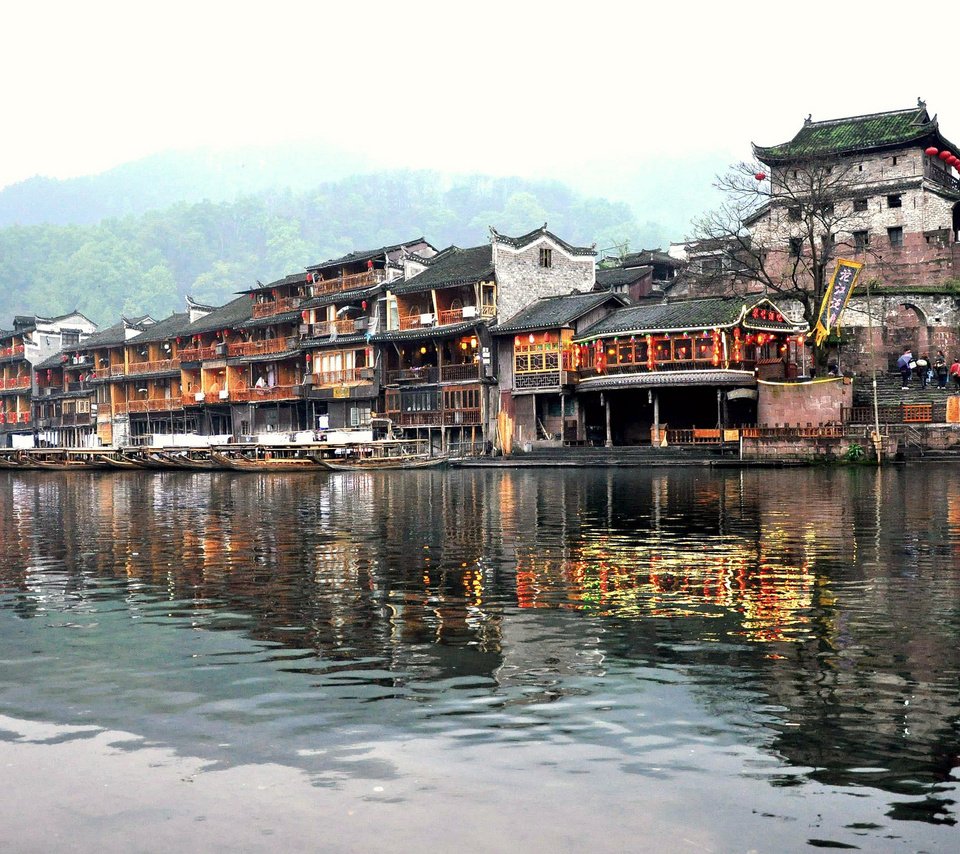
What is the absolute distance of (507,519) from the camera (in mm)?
24469

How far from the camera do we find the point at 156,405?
82000mm

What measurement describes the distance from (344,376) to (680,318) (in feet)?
79.1

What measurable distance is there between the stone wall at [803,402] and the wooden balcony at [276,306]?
34816 millimetres

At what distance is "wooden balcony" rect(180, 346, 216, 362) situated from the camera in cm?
7775

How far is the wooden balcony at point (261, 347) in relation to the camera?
71.8m

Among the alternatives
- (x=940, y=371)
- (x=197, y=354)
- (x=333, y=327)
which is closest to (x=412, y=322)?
(x=333, y=327)

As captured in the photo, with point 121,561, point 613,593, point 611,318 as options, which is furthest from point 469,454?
point 613,593

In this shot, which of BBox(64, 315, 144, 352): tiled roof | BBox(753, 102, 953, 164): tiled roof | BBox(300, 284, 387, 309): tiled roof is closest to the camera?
BBox(753, 102, 953, 164): tiled roof

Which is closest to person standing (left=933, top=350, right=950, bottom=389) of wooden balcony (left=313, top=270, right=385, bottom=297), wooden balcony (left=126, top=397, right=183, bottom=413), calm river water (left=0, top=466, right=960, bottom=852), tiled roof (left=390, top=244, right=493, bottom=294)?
tiled roof (left=390, top=244, right=493, bottom=294)

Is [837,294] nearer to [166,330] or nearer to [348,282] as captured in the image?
[348,282]

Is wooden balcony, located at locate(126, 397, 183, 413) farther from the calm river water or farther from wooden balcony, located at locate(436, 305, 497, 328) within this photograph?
the calm river water

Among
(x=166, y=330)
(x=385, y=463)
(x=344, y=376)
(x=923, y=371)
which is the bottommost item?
(x=385, y=463)

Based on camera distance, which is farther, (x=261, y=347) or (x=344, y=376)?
(x=261, y=347)

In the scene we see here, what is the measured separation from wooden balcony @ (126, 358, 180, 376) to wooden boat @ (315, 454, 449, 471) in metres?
31.0
